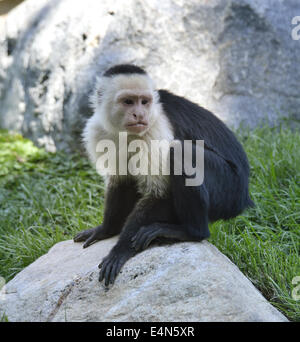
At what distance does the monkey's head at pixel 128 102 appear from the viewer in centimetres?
333

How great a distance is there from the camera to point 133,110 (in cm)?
336

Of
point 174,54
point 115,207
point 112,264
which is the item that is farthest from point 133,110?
point 174,54

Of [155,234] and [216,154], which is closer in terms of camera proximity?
[155,234]

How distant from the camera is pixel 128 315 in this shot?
9.14 feet

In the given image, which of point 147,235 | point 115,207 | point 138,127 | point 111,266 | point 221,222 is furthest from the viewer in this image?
point 221,222

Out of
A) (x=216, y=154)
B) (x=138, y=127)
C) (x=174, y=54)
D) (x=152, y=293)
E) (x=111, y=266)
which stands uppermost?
(x=174, y=54)

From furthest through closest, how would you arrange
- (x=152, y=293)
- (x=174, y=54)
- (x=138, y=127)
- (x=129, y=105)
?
1. (x=174, y=54)
2. (x=129, y=105)
3. (x=138, y=127)
4. (x=152, y=293)

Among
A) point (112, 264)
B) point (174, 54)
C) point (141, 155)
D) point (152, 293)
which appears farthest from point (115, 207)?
point (174, 54)

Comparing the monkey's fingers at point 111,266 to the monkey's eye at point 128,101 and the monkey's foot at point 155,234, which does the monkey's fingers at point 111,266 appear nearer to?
the monkey's foot at point 155,234

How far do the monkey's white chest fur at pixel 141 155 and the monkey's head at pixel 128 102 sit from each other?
81 millimetres

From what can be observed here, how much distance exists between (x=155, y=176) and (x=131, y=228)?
1.41 feet

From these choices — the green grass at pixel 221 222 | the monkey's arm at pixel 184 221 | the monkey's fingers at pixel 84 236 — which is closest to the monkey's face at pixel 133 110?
the monkey's arm at pixel 184 221

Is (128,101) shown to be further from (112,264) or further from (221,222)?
(221,222)

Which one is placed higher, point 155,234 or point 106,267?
point 155,234
